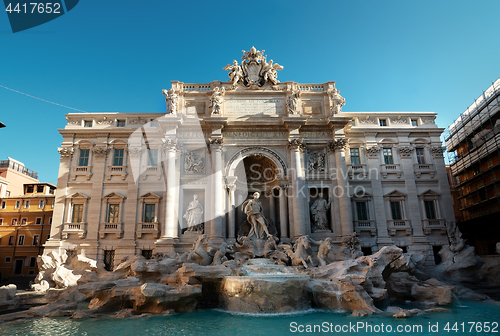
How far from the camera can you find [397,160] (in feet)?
80.6

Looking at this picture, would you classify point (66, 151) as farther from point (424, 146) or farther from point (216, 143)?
point (424, 146)

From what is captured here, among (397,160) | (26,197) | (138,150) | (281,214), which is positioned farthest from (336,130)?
(26,197)

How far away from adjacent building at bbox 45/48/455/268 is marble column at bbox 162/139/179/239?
0.07 metres

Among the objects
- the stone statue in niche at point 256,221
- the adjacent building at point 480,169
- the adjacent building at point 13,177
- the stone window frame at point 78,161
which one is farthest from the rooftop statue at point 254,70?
the adjacent building at point 13,177

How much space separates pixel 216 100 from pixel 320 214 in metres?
10.9

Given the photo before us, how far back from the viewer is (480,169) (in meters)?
26.5

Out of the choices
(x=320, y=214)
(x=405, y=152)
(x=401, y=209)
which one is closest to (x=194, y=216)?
(x=320, y=214)

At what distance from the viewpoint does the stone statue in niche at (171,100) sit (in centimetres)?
2311

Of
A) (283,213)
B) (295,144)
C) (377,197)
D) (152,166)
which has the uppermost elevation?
(295,144)

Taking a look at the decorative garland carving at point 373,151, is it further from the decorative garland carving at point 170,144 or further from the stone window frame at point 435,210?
the decorative garland carving at point 170,144

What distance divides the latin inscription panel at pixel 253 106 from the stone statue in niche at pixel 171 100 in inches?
141

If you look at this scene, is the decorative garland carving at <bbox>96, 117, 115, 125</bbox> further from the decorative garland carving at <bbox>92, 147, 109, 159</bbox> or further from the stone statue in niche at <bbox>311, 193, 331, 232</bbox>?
the stone statue in niche at <bbox>311, 193, 331, 232</bbox>

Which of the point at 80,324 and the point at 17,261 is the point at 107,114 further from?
the point at 17,261

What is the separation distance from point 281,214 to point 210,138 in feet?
23.7
